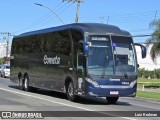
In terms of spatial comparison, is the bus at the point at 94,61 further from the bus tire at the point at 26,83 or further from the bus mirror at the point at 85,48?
the bus tire at the point at 26,83

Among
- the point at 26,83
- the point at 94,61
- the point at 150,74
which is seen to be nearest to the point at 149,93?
the point at 26,83

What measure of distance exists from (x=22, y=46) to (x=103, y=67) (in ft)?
35.8

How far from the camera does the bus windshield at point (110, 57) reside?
19.2m

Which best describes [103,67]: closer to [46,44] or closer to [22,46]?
[46,44]

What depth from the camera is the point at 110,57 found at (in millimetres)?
19422

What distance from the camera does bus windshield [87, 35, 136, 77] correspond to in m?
19.2

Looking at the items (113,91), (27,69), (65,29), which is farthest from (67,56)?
(27,69)

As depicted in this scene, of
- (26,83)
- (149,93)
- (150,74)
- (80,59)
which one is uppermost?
(80,59)

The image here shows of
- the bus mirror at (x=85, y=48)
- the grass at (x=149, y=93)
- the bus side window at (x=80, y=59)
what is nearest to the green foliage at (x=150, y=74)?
the grass at (x=149, y=93)

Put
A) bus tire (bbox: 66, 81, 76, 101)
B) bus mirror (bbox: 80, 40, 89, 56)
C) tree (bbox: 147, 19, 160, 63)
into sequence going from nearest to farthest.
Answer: bus mirror (bbox: 80, 40, 89, 56), bus tire (bbox: 66, 81, 76, 101), tree (bbox: 147, 19, 160, 63)

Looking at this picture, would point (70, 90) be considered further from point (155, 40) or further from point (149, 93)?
point (155, 40)

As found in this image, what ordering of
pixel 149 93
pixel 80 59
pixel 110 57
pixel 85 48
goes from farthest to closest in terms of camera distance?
pixel 149 93 < pixel 80 59 < pixel 110 57 < pixel 85 48

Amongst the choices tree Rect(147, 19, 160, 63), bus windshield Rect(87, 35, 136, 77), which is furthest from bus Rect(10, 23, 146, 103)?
tree Rect(147, 19, 160, 63)

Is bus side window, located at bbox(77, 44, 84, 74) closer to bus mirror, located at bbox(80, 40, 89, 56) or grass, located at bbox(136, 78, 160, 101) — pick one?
bus mirror, located at bbox(80, 40, 89, 56)
